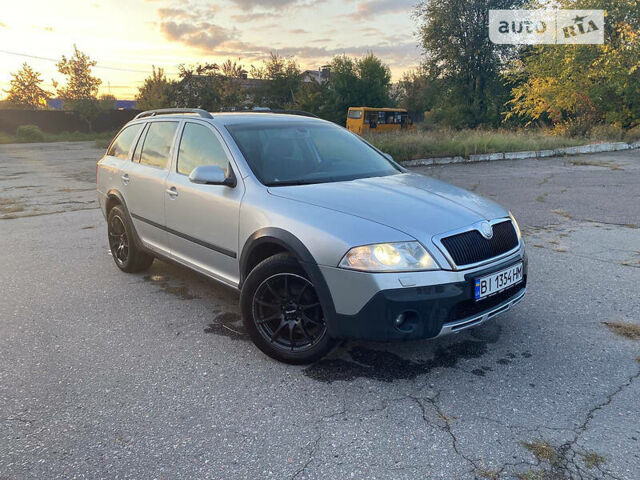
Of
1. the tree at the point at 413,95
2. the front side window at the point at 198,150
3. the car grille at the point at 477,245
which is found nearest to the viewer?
the car grille at the point at 477,245

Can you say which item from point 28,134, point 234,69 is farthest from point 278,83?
point 28,134

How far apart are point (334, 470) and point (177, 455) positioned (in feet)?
2.48

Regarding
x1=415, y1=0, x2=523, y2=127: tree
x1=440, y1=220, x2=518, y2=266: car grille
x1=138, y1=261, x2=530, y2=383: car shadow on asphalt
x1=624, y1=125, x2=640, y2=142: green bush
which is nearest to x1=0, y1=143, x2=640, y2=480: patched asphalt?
x1=138, y1=261, x2=530, y2=383: car shadow on asphalt

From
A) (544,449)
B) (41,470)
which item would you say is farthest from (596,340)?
(41,470)

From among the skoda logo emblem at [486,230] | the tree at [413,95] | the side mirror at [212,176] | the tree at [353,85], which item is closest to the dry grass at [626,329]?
the skoda logo emblem at [486,230]

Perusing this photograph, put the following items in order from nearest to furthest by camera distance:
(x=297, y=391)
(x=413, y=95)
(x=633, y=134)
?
(x=297, y=391), (x=633, y=134), (x=413, y=95)

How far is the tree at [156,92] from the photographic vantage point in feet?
82.9

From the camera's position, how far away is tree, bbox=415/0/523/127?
1250 inches

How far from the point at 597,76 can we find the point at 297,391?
24.2 metres

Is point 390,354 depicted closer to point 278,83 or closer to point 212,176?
point 212,176

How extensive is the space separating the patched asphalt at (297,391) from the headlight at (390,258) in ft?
2.46

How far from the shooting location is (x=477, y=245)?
3.02 meters

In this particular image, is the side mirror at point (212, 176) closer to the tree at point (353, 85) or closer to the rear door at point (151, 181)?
the rear door at point (151, 181)

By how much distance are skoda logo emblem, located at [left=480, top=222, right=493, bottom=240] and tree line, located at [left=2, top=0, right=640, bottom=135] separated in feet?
68.8
